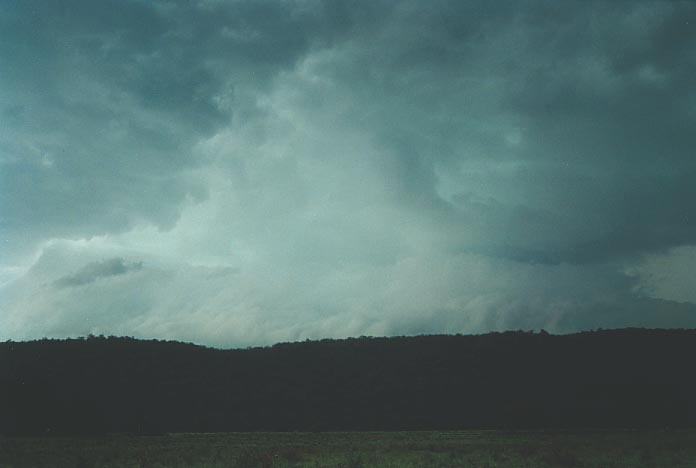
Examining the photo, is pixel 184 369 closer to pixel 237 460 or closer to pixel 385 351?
pixel 385 351

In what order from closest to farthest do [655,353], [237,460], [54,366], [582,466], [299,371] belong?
[582,466] → [237,460] → [655,353] → [54,366] → [299,371]

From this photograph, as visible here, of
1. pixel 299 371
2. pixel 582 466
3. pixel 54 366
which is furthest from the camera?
pixel 299 371

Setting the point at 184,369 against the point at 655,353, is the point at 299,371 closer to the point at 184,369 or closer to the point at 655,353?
the point at 184,369

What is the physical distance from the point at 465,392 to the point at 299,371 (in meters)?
24.2

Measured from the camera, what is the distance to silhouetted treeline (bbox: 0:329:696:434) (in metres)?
76.2

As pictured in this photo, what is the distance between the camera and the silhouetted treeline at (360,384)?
7619 cm

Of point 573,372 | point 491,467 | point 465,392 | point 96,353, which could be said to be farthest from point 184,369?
point 491,467

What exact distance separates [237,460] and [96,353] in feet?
217

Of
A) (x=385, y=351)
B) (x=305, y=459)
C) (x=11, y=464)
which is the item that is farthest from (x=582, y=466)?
(x=385, y=351)

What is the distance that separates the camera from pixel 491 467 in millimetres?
28078

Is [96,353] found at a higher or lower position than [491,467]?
higher

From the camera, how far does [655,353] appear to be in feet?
260

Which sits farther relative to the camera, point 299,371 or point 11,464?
point 299,371

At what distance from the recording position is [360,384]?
Answer: 86.2m
